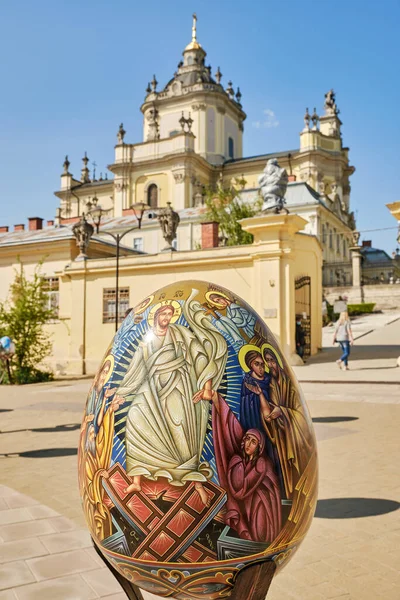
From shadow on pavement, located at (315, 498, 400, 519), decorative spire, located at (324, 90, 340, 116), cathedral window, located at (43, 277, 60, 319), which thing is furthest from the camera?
decorative spire, located at (324, 90, 340, 116)

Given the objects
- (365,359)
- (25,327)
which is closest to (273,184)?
(365,359)

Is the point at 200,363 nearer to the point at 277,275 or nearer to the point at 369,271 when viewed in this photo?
the point at 277,275

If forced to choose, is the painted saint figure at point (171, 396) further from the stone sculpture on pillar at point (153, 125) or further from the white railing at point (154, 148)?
the stone sculpture on pillar at point (153, 125)

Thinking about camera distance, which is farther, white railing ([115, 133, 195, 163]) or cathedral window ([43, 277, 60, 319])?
white railing ([115, 133, 195, 163])

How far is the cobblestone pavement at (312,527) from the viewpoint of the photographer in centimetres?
344

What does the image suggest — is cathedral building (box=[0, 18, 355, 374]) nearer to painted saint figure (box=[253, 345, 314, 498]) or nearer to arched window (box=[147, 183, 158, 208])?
arched window (box=[147, 183, 158, 208])

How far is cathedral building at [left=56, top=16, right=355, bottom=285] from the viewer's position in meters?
57.1

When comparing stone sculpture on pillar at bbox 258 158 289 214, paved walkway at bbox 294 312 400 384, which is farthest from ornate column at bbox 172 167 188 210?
stone sculpture on pillar at bbox 258 158 289 214

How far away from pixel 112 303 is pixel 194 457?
19900 mm

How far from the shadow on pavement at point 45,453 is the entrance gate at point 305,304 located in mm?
13015

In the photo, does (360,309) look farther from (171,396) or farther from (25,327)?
(171,396)

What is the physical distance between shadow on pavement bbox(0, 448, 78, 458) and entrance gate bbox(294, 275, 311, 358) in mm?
13015

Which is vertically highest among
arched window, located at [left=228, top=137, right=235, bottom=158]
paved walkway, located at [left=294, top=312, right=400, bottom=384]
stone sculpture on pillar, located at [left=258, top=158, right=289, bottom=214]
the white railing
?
arched window, located at [left=228, top=137, right=235, bottom=158]

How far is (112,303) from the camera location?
21750 mm
